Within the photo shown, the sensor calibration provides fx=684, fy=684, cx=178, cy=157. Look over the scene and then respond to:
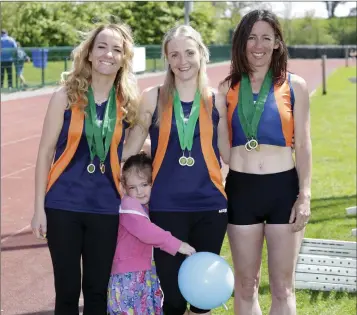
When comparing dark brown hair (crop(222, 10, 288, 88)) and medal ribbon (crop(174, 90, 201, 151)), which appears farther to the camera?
dark brown hair (crop(222, 10, 288, 88))

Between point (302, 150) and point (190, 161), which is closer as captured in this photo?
point (190, 161)

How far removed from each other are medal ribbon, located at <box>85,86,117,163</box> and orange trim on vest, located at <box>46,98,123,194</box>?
1.3 inches

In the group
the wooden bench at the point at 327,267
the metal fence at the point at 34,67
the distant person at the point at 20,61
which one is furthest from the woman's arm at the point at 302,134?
the distant person at the point at 20,61

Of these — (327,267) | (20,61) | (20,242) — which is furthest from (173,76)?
(20,61)

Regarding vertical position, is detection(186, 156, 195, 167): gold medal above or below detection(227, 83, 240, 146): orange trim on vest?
below

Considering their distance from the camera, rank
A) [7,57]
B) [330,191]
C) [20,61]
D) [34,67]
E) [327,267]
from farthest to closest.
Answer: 1. [34,67]
2. [20,61]
3. [7,57]
4. [330,191]
5. [327,267]

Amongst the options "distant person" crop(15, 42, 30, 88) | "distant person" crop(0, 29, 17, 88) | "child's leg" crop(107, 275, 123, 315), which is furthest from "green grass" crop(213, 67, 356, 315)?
"distant person" crop(0, 29, 17, 88)

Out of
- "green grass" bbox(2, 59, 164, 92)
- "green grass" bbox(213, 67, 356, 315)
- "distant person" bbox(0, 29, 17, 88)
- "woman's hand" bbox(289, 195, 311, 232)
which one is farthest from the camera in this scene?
"green grass" bbox(2, 59, 164, 92)

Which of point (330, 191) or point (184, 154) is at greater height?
point (184, 154)

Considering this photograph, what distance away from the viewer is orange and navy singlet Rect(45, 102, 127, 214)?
362 centimetres

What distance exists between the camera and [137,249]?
3988mm

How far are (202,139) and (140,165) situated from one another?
402 millimetres

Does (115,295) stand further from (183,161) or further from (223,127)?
(223,127)

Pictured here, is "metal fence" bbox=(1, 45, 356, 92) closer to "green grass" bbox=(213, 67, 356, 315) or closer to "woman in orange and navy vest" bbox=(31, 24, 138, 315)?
"green grass" bbox=(213, 67, 356, 315)
